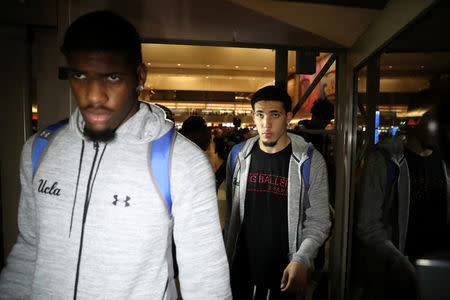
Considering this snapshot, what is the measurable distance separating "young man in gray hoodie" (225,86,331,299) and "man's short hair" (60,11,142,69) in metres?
1.29

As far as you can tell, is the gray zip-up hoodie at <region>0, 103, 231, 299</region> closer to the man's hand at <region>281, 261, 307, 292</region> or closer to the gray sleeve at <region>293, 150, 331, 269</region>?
the man's hand at <region>281, 261, 307, 292</region>

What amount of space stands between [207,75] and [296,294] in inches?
337

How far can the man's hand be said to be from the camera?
1.46 metres

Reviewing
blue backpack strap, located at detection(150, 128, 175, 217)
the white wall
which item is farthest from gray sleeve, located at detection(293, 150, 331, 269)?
the white wall

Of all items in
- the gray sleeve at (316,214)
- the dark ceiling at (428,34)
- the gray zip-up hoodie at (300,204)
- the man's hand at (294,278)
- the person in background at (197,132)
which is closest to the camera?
the dark ceiling at (428,34)

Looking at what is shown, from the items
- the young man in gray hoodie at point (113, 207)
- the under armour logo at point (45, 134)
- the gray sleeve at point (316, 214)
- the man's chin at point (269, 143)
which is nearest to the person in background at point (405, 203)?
the gray sleeve at point (316, 214)

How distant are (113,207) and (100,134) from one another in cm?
29

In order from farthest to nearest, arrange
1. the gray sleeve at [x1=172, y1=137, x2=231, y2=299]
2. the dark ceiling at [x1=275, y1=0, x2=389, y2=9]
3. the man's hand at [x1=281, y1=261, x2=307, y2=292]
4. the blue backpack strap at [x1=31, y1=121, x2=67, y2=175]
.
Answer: the dark ceiling at [x1=275, y1=0, x2=389, y2=9] → the man's hand at [x1=281, y1=261, x2=307, y2=292] → the blue backpack strap at [x1=31, y1=121, x2=67, y2=175] → the gray sleeve at [x1=172, y1=137, x2=231, y2=299]

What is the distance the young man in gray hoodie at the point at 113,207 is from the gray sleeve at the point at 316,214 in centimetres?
87

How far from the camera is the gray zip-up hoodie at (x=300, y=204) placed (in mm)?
1750

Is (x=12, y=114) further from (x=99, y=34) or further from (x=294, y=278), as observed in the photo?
(x=294, y=278)

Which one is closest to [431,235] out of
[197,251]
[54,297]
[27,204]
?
[197,251]

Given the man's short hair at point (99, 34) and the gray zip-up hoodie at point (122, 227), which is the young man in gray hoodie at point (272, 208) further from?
the man's short hair at point (99, 34)

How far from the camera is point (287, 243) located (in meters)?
1.85
